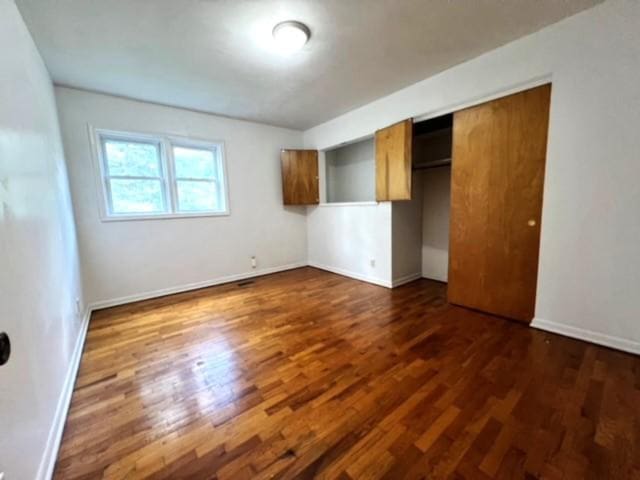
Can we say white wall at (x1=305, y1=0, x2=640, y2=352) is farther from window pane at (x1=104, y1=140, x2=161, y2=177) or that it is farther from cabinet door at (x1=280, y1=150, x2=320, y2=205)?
window pane at (x1=104, y1=140, x2=161, y2=177)

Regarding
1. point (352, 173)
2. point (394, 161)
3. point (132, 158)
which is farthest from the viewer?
point (352, 173)

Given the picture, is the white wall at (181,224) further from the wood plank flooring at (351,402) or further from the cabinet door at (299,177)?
the wood plank flooring at (351,402)

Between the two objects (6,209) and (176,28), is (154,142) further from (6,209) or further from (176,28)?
(6,209)

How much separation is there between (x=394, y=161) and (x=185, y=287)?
344 centimetres

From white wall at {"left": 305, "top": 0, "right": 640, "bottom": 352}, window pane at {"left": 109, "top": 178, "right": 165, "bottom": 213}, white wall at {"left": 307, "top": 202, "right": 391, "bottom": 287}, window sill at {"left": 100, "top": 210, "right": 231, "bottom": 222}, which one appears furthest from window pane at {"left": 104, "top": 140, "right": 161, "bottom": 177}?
white wall at {"left": 305, "top": 0, "right": 640, "bottom": 352}

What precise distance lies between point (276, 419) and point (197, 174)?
11.8 feet

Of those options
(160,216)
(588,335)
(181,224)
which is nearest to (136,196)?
(160,216)

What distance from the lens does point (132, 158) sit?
3463mm

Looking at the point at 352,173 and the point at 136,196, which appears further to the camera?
the point at 352,173

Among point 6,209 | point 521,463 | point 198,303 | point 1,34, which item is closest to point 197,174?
point 198,303

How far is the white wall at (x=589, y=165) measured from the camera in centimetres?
188

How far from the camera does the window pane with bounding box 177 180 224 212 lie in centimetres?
384

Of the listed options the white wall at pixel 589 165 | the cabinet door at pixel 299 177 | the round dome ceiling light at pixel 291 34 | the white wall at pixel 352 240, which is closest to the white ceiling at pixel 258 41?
the round dome ceiling light at pixel 291 34

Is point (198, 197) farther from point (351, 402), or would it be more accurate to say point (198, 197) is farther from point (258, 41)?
point (351, 402)
